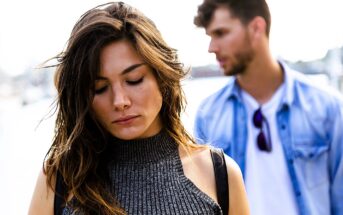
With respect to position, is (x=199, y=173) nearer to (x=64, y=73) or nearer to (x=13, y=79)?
(x=64, y=73)

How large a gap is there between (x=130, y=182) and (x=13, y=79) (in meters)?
6.46

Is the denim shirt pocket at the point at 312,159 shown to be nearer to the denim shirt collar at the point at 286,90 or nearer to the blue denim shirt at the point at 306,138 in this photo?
the blue denim shirt at the point at 306,138

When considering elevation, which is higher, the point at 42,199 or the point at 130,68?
the point at 130,68

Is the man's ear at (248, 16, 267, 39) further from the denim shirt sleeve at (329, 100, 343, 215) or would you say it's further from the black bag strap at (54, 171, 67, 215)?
the black bag strap at (54, 171, 67, 215)

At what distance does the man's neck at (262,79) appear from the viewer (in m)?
2.32

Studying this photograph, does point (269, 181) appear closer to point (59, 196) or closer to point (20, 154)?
point (59, 196)

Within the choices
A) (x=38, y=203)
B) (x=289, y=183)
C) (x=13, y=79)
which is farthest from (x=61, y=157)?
(x=13, y=79)

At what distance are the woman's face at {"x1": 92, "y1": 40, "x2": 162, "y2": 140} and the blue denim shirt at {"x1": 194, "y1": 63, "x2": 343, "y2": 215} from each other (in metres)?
0.89

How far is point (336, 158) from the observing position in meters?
2.16

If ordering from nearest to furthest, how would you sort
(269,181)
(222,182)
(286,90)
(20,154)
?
(222,182) < (269,181) < (286,90) < (20,154)

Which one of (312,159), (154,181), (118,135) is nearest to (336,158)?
(312,159)

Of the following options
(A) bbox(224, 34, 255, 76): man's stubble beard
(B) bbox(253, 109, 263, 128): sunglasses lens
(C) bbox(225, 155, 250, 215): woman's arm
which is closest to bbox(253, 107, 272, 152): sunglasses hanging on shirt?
(B) bbox(253, 109, 263, 128): sunglasses lens

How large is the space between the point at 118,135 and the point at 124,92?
0.42 ft

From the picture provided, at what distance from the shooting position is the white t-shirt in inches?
84.3
